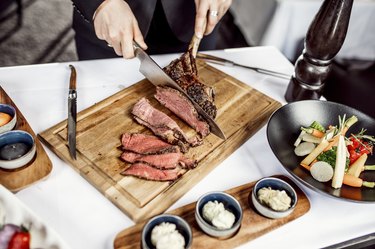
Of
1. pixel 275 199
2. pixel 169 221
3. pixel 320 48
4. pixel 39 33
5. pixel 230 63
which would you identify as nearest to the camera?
pixel 169 221

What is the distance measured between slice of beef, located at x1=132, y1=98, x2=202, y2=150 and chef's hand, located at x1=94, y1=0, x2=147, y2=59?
9.9 inches

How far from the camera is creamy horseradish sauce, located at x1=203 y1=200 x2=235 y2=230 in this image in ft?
4.14

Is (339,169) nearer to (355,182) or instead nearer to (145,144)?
(355,182)

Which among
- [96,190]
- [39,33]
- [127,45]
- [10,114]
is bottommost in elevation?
[39,33]

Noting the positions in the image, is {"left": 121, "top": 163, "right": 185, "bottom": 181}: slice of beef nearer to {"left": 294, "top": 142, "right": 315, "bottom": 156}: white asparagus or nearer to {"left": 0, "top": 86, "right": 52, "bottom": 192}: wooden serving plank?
{"left": 0, "top": 86, "right": 52, "bottom": 192}: wooden serving plank

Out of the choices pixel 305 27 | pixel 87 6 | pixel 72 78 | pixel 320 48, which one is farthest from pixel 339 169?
pixel 305 27

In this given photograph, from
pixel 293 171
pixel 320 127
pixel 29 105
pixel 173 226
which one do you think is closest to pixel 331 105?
pixel 320 127

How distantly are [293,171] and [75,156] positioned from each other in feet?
2.83

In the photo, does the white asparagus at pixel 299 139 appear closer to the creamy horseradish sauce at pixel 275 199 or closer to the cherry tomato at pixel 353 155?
the cherry tomato at pixel 353 155

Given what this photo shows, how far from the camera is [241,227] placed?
1352mm

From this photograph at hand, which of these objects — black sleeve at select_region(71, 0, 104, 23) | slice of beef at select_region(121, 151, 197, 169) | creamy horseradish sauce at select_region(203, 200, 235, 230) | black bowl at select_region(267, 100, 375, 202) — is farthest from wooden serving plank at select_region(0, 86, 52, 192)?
black bowl at select_region(267, 100, 375, 202)

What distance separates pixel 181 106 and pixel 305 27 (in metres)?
1.77

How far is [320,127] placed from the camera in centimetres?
170

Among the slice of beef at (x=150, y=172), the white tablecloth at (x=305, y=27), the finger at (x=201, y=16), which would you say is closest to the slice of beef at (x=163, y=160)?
the slice of beef at (x=150, y=172)
